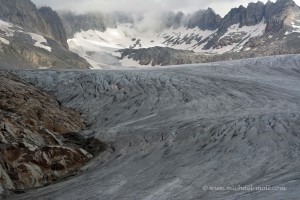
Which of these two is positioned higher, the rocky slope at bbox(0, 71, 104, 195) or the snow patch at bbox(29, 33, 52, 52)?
the snow patch at bbox(29, 33, 52, 52)

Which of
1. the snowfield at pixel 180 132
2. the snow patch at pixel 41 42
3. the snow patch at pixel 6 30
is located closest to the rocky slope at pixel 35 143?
the snowfield at pixel 180 132

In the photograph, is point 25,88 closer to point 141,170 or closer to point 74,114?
point 74,114

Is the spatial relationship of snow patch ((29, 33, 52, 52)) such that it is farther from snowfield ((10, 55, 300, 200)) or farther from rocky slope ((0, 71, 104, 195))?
rocky slope ((0, 71, 104, 195))

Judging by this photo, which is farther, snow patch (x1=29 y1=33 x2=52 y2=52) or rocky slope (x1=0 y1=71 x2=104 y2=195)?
snow patch (x1=29 y1=33 x2=52 y2=52)

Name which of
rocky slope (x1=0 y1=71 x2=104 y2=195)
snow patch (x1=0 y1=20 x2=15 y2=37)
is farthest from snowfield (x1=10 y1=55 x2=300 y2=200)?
snow patch (x1=0 y1=20 x2=15 y2=37)

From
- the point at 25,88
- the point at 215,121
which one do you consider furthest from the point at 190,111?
the point at 25,88

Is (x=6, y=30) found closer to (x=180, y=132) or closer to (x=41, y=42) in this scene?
(x=41, y=42)
